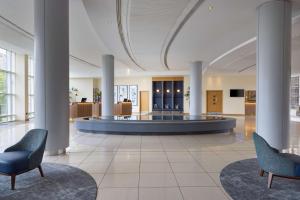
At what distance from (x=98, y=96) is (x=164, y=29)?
655 inches

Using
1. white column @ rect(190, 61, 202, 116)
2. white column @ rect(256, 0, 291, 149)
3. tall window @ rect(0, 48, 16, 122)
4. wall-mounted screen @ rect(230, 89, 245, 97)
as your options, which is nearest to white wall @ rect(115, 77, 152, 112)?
wall-mounted screen @ rect(230, 89, 245, 97)

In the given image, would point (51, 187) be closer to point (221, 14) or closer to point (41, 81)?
point (41, 81)

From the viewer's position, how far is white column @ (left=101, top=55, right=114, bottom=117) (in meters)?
12.3

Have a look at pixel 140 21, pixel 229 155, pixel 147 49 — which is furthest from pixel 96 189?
pixel 147 49

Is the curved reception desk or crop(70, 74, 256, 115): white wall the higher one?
crop(70, 74, 256, 115): white wall

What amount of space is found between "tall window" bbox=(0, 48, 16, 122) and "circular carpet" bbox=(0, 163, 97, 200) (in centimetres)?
1093

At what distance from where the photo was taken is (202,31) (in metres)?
8.09

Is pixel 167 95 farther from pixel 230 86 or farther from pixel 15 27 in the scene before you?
pixel 15 27

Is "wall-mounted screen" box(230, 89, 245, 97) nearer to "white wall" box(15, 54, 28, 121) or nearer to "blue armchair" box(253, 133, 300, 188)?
"white wall" box(15, 54, 28, 121)

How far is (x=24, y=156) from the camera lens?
3.60 m

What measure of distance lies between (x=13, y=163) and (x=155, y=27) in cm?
585

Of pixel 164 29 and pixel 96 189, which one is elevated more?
pixel 164 29

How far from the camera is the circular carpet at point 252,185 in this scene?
3.12 m

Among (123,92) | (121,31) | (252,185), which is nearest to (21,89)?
(121,31)
